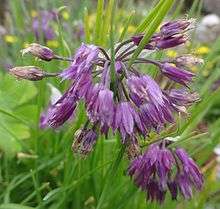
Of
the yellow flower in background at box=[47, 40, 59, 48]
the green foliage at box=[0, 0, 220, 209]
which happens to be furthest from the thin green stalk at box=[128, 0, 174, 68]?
the yellow flower in background at box=[47, 40, 59, 48]

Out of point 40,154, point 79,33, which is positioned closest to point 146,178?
point 40,154

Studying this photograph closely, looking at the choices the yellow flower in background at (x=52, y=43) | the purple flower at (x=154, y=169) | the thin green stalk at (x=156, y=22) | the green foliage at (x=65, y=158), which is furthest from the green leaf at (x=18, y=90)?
the thin green stalk at (x=156, y=22)

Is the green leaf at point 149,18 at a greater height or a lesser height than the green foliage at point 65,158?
greater

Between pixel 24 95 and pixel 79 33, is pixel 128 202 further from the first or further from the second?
pixel 79 33

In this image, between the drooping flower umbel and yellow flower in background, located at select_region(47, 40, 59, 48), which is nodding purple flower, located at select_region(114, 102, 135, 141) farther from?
yellow flower in background, located at select_region(47, 40, 59, 48)

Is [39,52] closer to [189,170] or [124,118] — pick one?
[124,118]

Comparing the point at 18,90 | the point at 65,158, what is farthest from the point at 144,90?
the point at 18,90

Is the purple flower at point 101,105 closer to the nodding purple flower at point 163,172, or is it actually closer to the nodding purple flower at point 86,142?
the nodding purple flower at point 86,142
